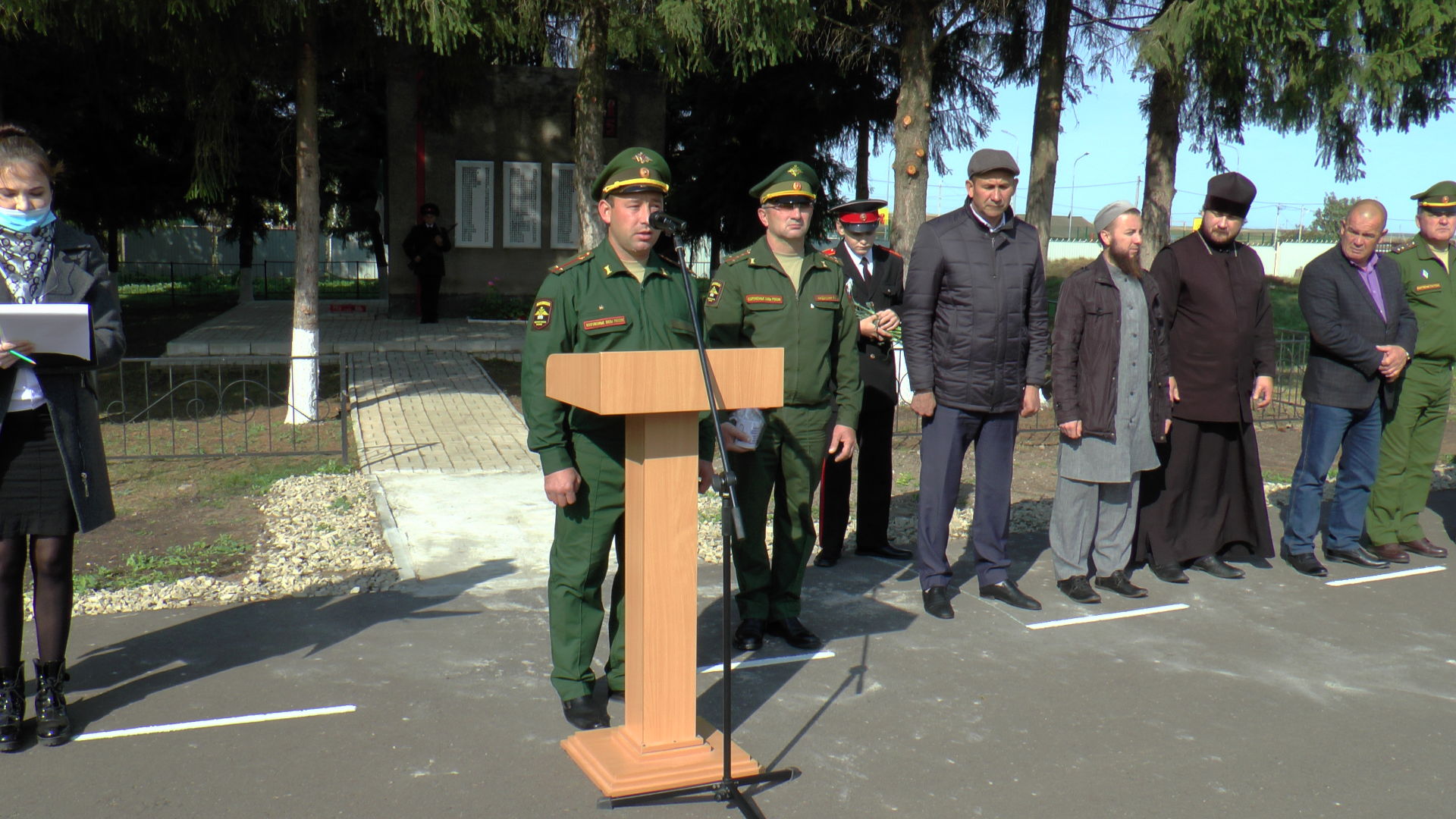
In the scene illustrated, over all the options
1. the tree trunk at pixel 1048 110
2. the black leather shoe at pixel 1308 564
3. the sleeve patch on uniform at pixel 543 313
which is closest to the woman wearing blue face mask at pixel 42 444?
the sleeve patch on uniform at pixel 543 313

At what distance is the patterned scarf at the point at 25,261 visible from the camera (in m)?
3.86

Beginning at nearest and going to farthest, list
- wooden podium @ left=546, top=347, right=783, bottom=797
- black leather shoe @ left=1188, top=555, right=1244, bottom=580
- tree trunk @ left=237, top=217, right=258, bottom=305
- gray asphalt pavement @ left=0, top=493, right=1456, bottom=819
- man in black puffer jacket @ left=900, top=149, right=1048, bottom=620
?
wooden podium @ left=546, top=347, right=783, bottom=797 < gray asphalt pavement @ left=0, top=493, right=1456, bottom=819 < man in black puffer jacket @ left=900, top=149, right=1048, bottom=620 < black leather shoe @ left=1188, top=555, right=1244, bottom=580 < tree trunk @ left=237, top=217, right=258, bottom=305

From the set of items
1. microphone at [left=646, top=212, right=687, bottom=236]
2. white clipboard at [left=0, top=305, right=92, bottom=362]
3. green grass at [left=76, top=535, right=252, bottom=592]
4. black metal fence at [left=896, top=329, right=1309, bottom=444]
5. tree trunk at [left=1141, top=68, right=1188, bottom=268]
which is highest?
tree trunk at [left=1141, top=68, right=1188, bottom=268]

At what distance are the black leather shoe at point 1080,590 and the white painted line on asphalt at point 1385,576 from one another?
1.38m

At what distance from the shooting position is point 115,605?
Answer: 5.26 meters

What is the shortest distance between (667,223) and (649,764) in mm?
1623

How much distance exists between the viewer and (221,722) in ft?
13.2

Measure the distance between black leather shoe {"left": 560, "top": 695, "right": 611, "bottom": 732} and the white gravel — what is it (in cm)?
196

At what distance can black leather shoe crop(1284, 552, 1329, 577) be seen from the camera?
622 centimetres

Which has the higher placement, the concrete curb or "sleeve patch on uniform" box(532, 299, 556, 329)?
"sleeve patch on uniform" box(532, 299, 556, 329)

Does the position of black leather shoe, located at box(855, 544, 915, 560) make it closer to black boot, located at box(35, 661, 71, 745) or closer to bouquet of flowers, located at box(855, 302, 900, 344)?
bouquet of flowers, located at box(855, 302, 900, 344)

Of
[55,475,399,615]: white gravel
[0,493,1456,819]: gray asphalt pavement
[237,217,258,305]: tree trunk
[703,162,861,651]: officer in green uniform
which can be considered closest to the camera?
[0,493,1456,819]: gray asphalt pavement

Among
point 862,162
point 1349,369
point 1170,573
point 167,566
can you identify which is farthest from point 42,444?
point 862,162

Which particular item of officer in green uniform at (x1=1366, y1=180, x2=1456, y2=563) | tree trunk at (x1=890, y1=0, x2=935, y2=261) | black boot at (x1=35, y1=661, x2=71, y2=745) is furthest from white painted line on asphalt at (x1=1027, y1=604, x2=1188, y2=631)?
tree trunk at (x1=890, y1=0, x2=935, y2=261)
